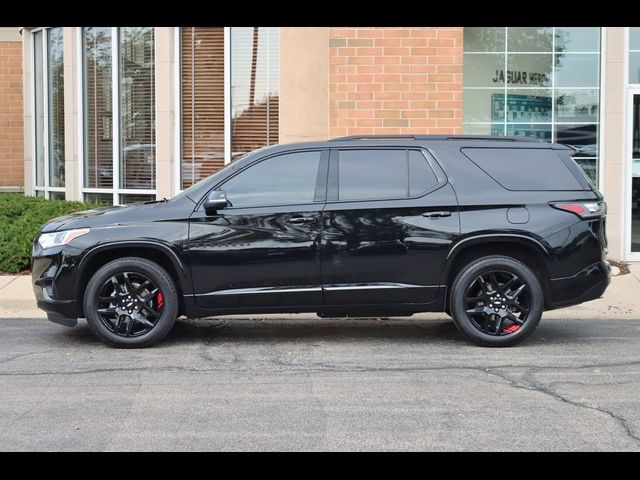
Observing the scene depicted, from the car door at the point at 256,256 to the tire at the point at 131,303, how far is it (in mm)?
281

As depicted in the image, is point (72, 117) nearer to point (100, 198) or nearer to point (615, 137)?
point (100, 198)

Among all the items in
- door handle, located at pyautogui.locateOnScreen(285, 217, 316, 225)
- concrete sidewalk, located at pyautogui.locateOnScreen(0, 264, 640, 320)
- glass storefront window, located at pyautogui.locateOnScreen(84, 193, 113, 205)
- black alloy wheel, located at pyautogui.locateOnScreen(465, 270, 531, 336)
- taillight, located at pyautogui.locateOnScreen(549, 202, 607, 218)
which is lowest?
concrete sidewalk, located at pyautogui.locateOnScreen(0, 264, 640, 320)

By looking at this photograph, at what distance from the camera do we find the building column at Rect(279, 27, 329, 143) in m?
12.6

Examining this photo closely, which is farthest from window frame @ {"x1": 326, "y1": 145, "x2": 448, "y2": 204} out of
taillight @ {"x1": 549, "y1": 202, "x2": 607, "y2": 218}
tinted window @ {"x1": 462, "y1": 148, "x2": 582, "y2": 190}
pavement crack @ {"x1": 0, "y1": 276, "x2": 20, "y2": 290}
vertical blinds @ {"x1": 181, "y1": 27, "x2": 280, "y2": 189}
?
vertical blinds @ {"x1": 181, "y1": 27, "x2": 280, "y2": 189}

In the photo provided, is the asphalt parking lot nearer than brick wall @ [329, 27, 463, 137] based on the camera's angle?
Yes

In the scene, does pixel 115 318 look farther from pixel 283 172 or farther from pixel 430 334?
pixel 430 334

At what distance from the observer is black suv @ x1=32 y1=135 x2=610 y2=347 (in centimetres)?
750

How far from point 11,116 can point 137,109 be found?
6.32 metres

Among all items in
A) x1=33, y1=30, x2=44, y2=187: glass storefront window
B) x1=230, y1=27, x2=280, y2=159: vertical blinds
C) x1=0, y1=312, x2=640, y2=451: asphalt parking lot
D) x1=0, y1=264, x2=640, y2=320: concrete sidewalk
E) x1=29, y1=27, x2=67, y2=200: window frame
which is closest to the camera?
x1=0, y1=312, x2=640, y2=451: asphalt parking lot

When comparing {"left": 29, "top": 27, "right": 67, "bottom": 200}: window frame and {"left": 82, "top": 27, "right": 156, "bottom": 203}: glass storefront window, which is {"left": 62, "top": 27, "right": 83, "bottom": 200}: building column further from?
{"left": 29, "top": 27, "right": 67, "bottom": 200}: window frame

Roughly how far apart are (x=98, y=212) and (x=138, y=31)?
6.48 metres

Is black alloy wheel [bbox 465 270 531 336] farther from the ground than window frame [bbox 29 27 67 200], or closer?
closer

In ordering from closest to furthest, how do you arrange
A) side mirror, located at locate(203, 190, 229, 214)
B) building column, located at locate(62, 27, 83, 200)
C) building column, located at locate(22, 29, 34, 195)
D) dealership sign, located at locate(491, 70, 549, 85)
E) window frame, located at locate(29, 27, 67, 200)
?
side mirror, located at locate(203, 190, 229, 214) → dealership sign, located at locate(491, 70, 549, 85) → building column, located at locate(62, 27, 83, 200) → window frame, located at locate(29, 27, 67, 200) → building column, located at locate(22, 29, 34, 195)

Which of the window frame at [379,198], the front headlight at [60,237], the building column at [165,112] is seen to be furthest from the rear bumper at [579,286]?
the building column at [165,112]
